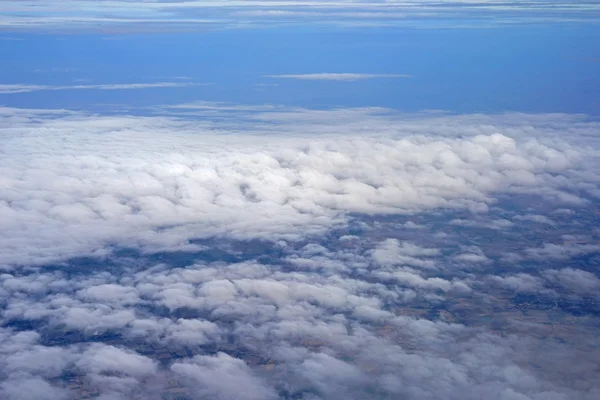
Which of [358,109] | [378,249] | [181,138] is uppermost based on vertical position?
[358,109]

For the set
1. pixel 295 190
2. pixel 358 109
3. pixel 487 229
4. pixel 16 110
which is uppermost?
pixel 358 109

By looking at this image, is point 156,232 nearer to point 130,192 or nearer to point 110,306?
point 130,192

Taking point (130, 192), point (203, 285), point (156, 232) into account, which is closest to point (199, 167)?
point (130, 192)

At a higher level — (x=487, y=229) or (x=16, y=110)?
(x=16, y=110)

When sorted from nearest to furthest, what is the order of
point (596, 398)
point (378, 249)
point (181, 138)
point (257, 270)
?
point (596, 398), point (257, 270), point (378, 249), point (181, 138)

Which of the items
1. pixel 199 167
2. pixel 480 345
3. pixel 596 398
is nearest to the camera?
pixel 596 398

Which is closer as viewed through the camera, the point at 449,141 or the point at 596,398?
the point at 596,398

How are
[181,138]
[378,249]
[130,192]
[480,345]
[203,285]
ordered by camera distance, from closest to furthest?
[480,345] < [203,285] < [378,249] < [130,192] < [181,138]

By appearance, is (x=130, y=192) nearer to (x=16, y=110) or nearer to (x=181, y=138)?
(x=181, y=138)

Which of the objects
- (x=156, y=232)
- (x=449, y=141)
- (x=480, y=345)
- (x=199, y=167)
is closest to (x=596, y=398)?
(x=480, y=345)
